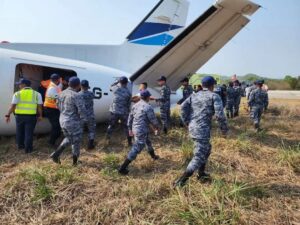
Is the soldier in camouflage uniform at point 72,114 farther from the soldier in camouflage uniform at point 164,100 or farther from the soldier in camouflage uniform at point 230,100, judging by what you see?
the soldier in camouflage uniform at point 230,100

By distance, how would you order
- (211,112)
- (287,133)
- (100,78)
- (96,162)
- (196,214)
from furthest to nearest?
(287,133)
(100,78)
(96,162)
(211,112)
(196,214)

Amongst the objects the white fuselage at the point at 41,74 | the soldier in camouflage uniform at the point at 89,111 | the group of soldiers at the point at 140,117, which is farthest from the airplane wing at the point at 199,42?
the soldier in camouflage uniform at the point at 89,111

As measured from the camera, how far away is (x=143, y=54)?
38.6 feet

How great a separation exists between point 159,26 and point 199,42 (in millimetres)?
3541

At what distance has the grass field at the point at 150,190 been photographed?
15.1 ft

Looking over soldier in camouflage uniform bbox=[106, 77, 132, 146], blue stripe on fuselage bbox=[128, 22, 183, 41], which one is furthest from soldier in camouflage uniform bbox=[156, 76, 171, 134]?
blue stripe on fuselage bbox=[128, 22, 183, 41]

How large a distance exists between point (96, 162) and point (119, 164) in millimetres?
513

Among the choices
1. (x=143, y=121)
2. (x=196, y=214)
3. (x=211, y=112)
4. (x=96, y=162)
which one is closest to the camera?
(x=196, y=214)

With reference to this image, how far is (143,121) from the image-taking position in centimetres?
625

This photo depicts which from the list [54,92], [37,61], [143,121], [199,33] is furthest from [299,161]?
[37,61]

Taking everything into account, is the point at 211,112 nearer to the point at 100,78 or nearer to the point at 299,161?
the point at 299,161

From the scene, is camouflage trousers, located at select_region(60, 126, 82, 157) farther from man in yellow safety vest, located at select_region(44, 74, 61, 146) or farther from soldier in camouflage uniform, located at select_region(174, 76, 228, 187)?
soldier in camouflage uniform, located at select_region(174, 76, 228, 187)

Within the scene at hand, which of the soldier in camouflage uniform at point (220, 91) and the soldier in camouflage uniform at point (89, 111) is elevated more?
the soldier in camouflage uniform at point (220, 91)

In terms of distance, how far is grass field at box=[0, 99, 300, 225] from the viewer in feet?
15.1
